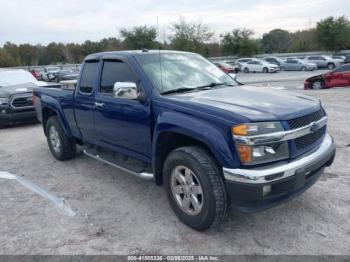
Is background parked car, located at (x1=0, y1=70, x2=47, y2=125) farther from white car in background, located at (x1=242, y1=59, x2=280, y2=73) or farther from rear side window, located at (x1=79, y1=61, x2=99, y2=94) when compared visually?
white car in background, located at (x1=242, y1=59, x2=280, y2=73)

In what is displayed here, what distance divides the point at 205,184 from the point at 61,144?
3688mm

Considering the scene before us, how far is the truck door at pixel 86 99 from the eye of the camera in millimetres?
4941

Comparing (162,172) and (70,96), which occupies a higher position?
(70,96)

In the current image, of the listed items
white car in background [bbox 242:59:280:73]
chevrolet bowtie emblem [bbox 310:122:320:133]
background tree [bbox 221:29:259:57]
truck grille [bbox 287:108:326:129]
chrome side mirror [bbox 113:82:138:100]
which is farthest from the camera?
background tree [bbox 221:29:259:57]

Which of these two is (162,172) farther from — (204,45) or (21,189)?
(204,45)

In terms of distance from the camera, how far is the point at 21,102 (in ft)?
31.8

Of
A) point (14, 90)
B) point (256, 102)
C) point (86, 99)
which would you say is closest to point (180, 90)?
point (256, 102)

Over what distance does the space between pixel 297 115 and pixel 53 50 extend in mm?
68731

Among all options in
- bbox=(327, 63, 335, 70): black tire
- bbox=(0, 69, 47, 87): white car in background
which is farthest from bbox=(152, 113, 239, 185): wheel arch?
bbox=(327, 63, 335, 70): black tire

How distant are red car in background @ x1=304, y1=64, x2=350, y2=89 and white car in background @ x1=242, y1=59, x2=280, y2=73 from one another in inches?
751

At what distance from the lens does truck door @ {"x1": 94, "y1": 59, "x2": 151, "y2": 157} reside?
4035 millimetres

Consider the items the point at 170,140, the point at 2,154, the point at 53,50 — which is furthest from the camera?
the point at 53,50

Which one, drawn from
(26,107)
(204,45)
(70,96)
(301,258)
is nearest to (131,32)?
(204,45)

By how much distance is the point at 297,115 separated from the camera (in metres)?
3.27
